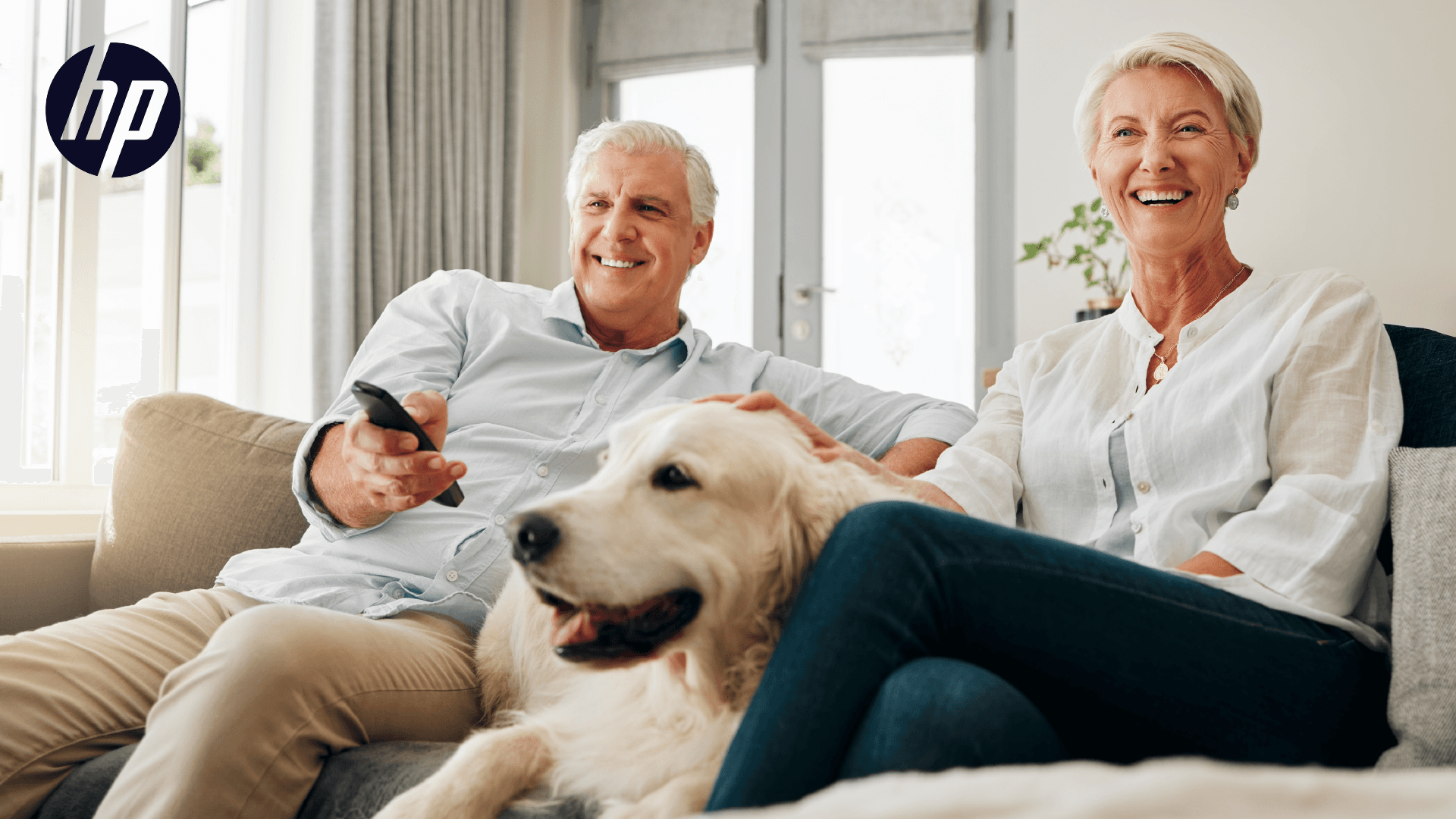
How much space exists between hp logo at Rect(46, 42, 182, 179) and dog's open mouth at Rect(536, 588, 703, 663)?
10.2ft

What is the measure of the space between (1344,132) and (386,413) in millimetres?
3487

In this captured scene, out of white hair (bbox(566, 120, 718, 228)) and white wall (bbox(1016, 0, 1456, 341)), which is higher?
white wall (bbox(1016, 0, 1456, 341))

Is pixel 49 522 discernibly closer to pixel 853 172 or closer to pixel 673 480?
pixel 673 480

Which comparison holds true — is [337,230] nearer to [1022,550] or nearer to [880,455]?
[880,455]

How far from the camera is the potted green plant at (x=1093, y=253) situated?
11.2 ft

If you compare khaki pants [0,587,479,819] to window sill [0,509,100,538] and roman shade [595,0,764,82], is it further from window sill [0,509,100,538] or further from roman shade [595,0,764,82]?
roman shade [595,0,764,82]

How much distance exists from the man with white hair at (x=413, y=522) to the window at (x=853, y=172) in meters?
2.37

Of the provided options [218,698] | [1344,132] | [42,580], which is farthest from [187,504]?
[1344,132]

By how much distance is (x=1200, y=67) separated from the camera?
152cm

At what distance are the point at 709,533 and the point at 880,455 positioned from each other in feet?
2.81

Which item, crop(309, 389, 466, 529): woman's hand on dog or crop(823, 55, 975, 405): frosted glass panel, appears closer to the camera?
crop(309, 389, 466, 529): woman's hand on dog

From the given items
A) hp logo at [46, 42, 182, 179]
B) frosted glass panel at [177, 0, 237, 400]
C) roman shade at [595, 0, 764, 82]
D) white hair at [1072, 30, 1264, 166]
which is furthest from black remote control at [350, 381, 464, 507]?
roman shade at [595, 0, 764, 82]

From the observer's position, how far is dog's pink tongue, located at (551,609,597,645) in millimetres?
1028

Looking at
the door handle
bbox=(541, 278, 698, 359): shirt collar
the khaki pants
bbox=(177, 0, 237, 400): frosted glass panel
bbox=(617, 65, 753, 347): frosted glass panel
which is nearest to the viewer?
the khaki pants
